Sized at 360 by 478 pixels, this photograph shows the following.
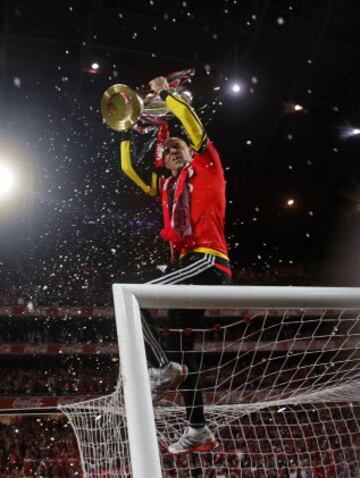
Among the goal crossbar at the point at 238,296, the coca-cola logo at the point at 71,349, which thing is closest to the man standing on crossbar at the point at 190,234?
the goal crossbar at the point at 238,296

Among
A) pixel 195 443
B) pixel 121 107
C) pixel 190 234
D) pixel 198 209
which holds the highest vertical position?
pixel 121 107

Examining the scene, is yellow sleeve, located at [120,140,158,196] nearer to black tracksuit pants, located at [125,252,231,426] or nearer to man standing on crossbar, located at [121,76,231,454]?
man standing on crossbar, located at [121,76,231,454]

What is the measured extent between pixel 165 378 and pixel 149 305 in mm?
805

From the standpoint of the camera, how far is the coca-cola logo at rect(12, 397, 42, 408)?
12.2 m

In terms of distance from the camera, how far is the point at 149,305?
7.04ft

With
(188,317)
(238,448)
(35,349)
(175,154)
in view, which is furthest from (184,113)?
(35,349)

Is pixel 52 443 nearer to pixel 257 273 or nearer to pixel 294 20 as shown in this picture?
pixel 257 273

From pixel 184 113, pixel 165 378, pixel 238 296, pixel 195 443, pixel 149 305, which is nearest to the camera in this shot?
pixel 149 305

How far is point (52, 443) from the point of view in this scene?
1134cm

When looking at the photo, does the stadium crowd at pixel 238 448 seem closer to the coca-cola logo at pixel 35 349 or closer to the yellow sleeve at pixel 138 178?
the coca-cola logo at pixel 35 349

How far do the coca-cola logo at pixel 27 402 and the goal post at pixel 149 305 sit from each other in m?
10.8

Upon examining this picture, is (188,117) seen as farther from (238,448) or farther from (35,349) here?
(35,349)

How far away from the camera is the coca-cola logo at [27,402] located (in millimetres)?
12208

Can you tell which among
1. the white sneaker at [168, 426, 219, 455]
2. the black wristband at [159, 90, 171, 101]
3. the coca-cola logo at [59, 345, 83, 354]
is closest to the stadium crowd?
the coca-cola logo at [59, 345, 83, 354]
